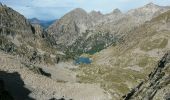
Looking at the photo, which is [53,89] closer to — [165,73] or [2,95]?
[2,95]

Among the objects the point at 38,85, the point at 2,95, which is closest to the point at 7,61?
the point at 38,85

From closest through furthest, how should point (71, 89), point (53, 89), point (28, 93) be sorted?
point (28, 93), point (53, 89), point (71, 89)

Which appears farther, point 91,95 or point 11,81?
point 91,95

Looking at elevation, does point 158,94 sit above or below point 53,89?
above

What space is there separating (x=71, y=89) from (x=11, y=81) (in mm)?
28622

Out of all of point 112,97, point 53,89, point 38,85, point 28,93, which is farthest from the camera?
point 112,97

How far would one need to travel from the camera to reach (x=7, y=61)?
4744 inches

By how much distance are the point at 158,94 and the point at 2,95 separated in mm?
41722

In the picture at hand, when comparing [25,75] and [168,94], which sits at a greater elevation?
[168,94]

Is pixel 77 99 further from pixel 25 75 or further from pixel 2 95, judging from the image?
pixel 2 95

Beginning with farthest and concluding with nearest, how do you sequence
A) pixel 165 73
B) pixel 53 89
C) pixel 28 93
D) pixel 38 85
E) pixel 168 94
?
pixel 53 89 < pixel 38 85 < pixel 28 93 < pixel 165 73 < pixel 168 94

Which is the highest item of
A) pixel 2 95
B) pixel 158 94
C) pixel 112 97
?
pixel 158 94

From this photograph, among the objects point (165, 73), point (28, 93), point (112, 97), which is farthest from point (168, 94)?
point (112, 97)

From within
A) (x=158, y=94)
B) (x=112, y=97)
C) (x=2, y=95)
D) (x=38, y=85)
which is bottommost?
(x=112, y=97)
